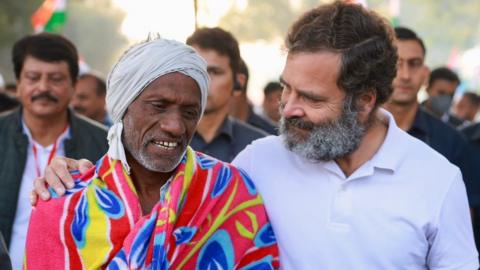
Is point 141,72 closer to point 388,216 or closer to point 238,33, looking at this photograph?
point 388,216

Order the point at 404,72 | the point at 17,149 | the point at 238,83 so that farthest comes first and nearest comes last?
1. the point at 238,83
2. the point at 404,72
3. the point at 17,149

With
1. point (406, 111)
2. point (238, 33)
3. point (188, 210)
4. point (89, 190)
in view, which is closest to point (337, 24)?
point (188, 210)

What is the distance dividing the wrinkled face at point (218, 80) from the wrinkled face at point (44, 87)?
945 mm

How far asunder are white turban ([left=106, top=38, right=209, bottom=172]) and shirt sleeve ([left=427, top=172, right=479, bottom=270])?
3.36 feet

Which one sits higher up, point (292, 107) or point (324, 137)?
point (292, 107)

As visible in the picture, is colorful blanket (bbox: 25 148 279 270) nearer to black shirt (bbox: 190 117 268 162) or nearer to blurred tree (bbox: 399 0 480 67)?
black shirt (bbox: 190 117 268 162)

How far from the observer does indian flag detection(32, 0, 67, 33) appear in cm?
1055

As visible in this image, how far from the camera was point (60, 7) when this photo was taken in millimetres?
10680

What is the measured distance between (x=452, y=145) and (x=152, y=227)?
3.01 metres

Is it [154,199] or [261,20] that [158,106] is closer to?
[154,199]

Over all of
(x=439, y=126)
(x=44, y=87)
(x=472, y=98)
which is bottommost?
(x=472, y=98)

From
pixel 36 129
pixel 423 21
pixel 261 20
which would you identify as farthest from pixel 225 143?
pixel 423 21

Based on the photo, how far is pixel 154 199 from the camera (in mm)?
3373

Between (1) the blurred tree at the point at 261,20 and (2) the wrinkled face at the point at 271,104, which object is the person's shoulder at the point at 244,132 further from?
(1) the blurred tree at the point at 261,20
